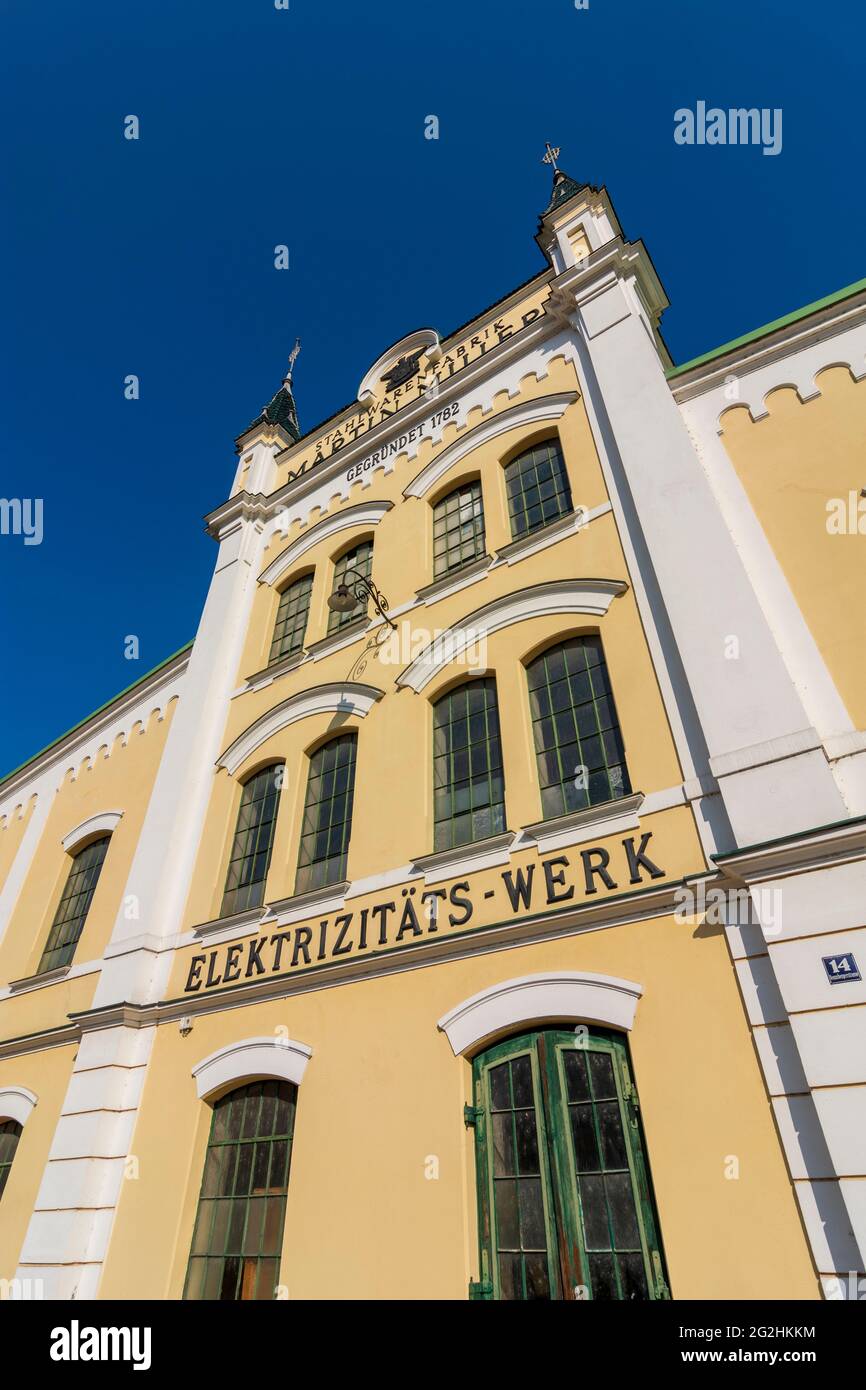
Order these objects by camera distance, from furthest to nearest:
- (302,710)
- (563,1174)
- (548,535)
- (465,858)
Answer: (302,710)
(548,535)
(465,858)
(563,1174)

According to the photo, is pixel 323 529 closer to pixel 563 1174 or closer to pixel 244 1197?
pixel 244 1197

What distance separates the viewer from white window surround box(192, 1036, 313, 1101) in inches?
270

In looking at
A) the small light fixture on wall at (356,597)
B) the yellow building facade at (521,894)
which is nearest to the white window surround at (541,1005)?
the yellow building facade at (521,894)

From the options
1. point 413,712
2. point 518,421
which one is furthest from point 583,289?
point 413,712

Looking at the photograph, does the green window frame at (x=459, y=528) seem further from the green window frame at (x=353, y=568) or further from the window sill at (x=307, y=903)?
the window sill at (x=307, y=903)

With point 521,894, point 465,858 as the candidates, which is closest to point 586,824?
point 521,894

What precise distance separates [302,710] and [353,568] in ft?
7.66

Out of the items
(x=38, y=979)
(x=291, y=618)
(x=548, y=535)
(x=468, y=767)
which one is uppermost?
(x=291, y=618)

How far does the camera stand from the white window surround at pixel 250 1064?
22.5 ft

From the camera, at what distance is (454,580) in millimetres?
9172

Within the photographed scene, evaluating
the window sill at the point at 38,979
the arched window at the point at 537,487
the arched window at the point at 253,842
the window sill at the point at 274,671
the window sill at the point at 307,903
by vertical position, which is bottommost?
the window sill at the point at 307,903

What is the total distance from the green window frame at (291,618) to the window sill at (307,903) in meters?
4.13

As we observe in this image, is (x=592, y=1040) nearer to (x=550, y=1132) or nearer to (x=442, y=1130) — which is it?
(x=550, y=1132)
